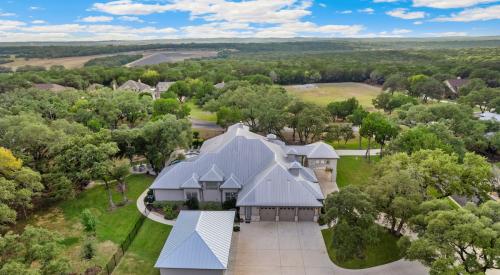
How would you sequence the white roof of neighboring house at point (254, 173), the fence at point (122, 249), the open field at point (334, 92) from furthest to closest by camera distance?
the open field at point (334, 92) < the white roof of neighboring house at point (254, 173) < the fence at point (122, 249)

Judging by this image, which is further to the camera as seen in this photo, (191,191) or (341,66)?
(341,66)

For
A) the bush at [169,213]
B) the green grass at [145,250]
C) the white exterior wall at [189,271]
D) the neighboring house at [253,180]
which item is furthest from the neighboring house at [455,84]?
the white exterior wall at [189,271]

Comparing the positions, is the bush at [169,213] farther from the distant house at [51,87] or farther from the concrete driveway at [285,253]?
the distant house at [51,87]

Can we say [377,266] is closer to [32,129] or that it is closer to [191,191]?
[191,191]

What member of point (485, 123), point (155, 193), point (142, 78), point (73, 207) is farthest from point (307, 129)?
point (142, 78)

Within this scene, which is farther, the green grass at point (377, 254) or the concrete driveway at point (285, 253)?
the green grass at point (377, 254)

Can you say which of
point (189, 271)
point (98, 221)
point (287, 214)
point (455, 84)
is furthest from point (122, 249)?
point (455, 84)

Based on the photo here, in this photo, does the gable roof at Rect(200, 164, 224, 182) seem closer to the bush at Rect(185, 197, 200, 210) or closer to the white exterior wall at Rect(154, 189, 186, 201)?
the bush at Rect(185, 197, 200, 210)
